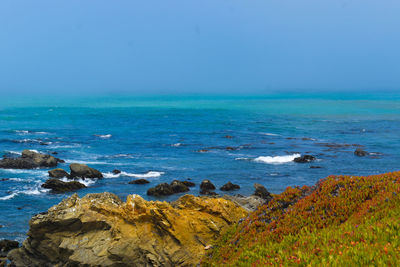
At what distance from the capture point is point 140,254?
17.1m

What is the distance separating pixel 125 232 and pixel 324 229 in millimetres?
10111

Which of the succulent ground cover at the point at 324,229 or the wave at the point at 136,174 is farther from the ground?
the succulent ground cover at the point at 324,229

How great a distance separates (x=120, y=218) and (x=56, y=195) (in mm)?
24525

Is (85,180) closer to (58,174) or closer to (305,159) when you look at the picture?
(58,174)

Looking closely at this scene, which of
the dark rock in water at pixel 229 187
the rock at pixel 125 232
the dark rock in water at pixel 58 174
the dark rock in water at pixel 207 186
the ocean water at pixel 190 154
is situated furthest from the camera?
the dark rock in water at pixel 58 174

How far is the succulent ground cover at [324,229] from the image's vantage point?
349 inches

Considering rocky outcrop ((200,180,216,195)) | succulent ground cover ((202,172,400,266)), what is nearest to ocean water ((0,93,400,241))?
rocky outcrop ((200,180,216,195))

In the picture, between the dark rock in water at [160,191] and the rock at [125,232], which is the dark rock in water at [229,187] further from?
the rock at [125,232]

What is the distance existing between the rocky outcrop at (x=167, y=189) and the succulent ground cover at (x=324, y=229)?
2676cm

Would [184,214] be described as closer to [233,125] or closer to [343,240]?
[343,240]

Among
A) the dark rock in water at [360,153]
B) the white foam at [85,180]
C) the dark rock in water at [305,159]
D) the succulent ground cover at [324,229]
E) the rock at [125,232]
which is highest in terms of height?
the succulent ground cover at [324,229]

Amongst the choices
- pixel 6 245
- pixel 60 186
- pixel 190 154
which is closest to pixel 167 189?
pixel 60 186

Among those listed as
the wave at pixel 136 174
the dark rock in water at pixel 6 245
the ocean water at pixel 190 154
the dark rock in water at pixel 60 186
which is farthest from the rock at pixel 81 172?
the dark rock in water at pixel 6 245

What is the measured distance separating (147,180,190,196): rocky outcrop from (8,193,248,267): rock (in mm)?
19380
